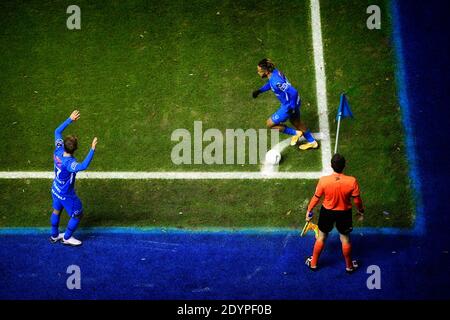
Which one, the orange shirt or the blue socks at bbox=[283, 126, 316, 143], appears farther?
the blue socks at bbox=[283, 126, 316, 143]

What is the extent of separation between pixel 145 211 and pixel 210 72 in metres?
3.24

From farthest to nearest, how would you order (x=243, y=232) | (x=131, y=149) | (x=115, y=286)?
(x=131, y=149)
(x=243, y=232)
(x=115, y=286)

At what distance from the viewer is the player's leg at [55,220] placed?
9.80 m

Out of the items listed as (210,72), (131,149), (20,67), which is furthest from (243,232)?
(20,67)

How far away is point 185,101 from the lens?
11945 mm

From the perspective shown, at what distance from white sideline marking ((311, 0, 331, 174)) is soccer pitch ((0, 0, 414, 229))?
3cm

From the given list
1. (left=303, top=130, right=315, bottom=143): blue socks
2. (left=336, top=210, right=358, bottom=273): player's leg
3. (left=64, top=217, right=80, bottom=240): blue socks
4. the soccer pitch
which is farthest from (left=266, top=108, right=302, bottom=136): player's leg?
(left=64, top=217, right=80, bottom=240): blue socks

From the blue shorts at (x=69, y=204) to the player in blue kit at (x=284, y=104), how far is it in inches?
139

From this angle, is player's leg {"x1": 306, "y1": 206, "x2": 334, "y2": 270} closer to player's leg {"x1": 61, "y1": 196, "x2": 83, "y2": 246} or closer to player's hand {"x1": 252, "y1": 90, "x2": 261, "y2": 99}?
player's hand {"x1": 252, "y1": 90, "x2": 261, "y2": 99}

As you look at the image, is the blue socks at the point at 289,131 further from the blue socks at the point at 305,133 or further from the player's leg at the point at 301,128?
the player's leg at the point at 301,128

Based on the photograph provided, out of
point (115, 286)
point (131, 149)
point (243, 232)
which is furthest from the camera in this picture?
point (131, 149)

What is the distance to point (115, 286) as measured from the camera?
9680 millimetres

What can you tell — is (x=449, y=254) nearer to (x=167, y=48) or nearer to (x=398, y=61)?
(x=398, y=61)

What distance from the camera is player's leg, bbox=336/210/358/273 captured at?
358 inches
